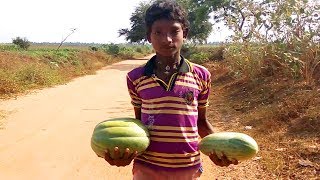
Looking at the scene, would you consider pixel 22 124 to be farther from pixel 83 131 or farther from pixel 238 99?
pixel 238 99

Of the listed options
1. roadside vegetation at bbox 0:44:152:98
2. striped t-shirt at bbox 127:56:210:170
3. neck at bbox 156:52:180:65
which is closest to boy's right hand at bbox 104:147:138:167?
striped t-shirt at bbox 127:56:210:170

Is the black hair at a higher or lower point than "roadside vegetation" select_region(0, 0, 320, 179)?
higher

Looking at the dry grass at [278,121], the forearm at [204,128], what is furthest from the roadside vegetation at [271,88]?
the forearm at [204,128]

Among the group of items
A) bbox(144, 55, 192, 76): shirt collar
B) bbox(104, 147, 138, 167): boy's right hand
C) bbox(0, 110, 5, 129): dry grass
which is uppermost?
bbox(144, 55, 192, 76): shirt collar

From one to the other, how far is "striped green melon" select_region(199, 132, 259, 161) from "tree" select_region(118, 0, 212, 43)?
24.5 meters

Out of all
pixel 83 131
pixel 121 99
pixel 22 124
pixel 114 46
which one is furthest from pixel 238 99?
pixel 114 46

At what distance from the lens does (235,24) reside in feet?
42.3

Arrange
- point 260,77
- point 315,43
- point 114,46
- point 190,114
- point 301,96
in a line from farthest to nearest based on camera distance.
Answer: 1. point 114,46
2. point 260,77
3. point 315,43
4. point 301,96
5. point 190,114

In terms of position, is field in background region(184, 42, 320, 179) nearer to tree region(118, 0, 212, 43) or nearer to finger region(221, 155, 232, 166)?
finger region(221, 155, 232, 166)


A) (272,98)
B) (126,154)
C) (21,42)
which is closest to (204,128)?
(126,154)

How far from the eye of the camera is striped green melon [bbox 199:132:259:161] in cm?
230

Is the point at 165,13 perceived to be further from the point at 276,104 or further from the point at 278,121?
the point at 276,104

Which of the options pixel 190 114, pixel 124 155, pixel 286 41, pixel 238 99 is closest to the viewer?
pixel 124 155

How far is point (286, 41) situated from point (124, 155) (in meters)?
8.06
